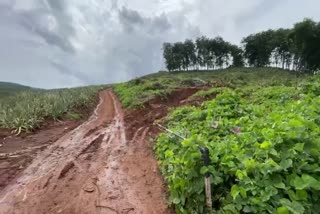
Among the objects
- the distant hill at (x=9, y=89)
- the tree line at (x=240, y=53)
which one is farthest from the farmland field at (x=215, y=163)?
the tree line at (x=240, y=53)

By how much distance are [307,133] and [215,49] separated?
66773 millimetres

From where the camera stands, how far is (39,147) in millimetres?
8961

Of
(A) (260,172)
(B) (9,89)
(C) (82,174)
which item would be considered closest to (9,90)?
(B) (9,89)

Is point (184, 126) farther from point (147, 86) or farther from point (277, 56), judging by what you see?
point (277, 56)

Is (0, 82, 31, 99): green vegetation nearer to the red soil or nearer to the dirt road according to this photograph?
the red soil

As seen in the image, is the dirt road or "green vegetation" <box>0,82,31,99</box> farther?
"green vegetation" <box>0,82,31,99</box>

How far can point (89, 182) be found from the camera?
19.5ft

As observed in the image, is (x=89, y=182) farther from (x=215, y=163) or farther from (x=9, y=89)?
(x=9, y=89)

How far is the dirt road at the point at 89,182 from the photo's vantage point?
4.98 m

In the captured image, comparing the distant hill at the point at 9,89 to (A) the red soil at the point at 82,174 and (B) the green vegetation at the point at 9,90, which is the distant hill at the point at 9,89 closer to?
(B) the green vegetation at the point at 9,90

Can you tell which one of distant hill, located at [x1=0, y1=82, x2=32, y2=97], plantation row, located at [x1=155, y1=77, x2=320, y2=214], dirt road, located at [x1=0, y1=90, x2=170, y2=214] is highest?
plantation row, located at [x1=155, y1=77, x2=320, y2=214]

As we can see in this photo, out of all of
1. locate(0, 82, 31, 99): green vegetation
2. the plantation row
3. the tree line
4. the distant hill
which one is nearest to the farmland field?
the plantation row

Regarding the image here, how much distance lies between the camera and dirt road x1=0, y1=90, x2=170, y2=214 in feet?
16.3

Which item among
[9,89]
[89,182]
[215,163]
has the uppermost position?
[215,163]
